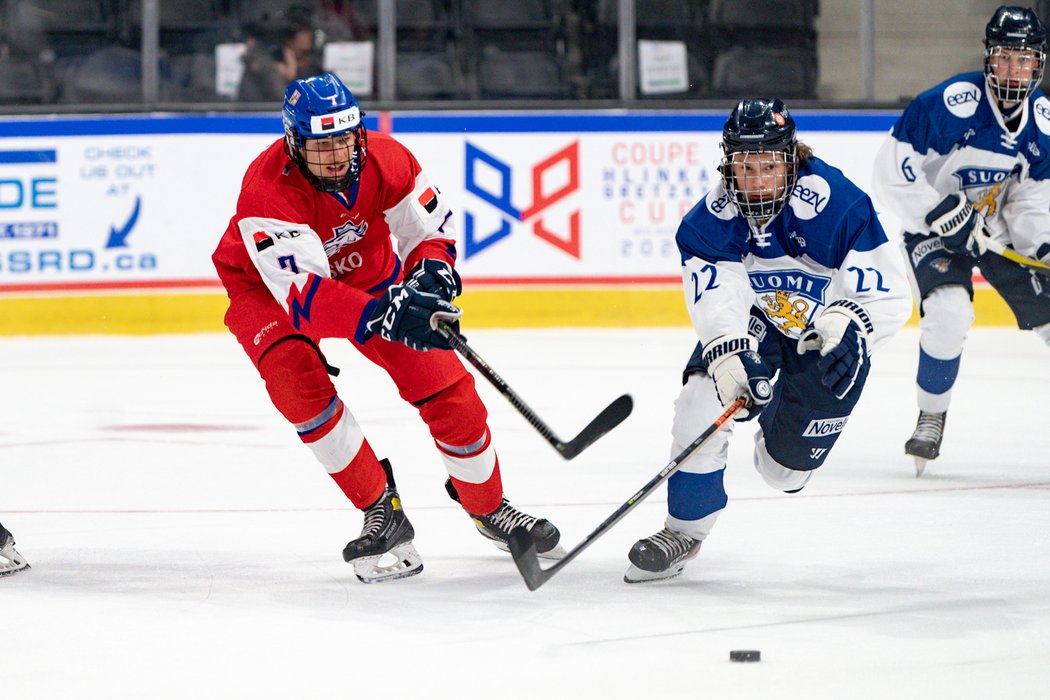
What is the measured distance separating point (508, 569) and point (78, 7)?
17.4 feet

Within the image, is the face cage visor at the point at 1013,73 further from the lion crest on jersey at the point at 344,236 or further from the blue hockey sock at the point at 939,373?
the lion crest on jersey at the point at 344,236

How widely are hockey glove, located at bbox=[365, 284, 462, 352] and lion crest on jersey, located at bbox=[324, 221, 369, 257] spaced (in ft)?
1.12

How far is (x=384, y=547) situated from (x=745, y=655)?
98cm

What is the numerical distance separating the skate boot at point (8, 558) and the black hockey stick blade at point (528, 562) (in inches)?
43.1

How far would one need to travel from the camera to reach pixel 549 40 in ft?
25.8

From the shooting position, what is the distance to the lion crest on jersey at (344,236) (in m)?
3.31

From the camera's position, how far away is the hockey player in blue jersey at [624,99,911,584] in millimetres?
3043

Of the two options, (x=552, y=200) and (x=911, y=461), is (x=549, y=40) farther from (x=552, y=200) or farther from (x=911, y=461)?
(x=911, y=461)

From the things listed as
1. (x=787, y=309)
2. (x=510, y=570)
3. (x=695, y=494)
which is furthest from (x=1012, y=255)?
(x=510, y=570)

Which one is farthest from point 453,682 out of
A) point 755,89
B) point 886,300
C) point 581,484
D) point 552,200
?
point 755,89

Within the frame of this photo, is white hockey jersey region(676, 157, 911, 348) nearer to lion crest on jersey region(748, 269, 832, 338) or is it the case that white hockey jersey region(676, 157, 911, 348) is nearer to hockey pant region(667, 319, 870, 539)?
lion crest on jersey region(748, 269, 832, 338)

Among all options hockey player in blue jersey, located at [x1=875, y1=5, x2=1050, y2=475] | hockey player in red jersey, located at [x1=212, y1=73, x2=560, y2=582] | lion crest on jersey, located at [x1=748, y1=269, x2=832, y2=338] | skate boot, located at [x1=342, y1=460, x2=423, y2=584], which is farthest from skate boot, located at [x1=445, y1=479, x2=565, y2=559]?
hockey player in blue jersey, located at [x1=875, y1=5, x2=1050, y2=475]

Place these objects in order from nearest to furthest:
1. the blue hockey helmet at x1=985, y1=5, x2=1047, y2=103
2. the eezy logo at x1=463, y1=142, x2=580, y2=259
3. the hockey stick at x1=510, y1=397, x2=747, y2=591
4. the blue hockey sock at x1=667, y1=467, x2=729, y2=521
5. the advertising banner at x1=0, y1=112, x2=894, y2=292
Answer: the hockey stick at x1=510, y1=397, x2=747, y2=591
the blue hockey sock at x1=667, y1=467, x2=729, y2=521
the blue hockey helmet at x1=985, y1=5, x2=1047, y2=103
the advertising banner at x1=0, y1=112, x2=894, y2=292
the eezy logo at x1=463, y1=142, x2=580, y2=259

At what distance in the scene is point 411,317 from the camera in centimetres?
299
